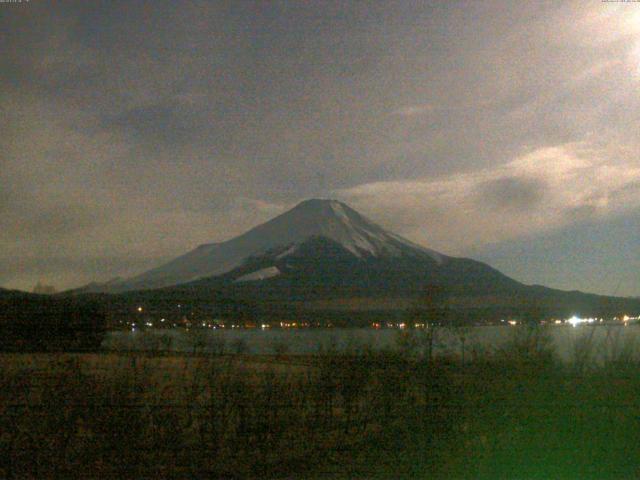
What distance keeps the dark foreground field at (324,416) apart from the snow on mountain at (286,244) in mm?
15919

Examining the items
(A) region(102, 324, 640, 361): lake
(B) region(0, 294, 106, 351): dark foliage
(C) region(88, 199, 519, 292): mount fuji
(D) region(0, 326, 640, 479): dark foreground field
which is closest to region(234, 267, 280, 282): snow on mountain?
(C) region(88, 199, 519, 292): mount fuji

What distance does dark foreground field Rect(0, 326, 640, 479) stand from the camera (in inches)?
285

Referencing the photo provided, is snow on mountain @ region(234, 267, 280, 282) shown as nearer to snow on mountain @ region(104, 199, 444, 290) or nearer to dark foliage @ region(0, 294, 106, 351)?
snow on mountain @ region(104, 199, 444, 290)

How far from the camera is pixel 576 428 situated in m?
8.80

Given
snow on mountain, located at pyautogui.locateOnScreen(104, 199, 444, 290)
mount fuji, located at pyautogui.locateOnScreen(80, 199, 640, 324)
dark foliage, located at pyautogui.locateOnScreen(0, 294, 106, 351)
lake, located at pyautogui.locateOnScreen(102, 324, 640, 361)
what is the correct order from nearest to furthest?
lake, located at pyautogui.locateOnScreen(102, 324, 640, 361) < dark foliage, located at pyautogui.locateOnScreen(0, 294, 106, 351) < mount fuji, located at pyautogui.locateOnScreen(80, 199, 640, 324) < snow on mountain, located at pyautogui.locateOnScreen(104, 199, 444, 290)

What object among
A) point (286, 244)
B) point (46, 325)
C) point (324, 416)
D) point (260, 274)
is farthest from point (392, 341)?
point (286, 244)

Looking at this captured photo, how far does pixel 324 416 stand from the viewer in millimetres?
8773

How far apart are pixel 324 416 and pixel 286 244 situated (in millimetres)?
33063

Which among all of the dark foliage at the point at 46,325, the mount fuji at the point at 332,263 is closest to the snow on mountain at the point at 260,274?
the mount fuji at the point at 332,263

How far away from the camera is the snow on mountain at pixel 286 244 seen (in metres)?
32.4

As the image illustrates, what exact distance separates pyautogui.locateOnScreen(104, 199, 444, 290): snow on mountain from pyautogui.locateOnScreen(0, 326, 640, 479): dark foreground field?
52.2ft

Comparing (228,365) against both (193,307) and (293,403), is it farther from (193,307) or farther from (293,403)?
(193,307)

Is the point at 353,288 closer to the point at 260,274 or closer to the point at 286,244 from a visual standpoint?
the point at 260,274

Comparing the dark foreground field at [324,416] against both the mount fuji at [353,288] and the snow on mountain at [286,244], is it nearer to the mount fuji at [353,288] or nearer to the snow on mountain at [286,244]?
the mount fuji at [353,288]
